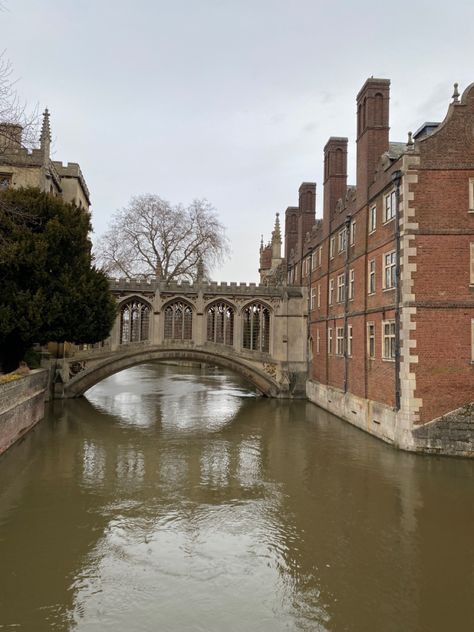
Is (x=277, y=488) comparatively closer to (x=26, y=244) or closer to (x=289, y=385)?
(x=26, y=244)

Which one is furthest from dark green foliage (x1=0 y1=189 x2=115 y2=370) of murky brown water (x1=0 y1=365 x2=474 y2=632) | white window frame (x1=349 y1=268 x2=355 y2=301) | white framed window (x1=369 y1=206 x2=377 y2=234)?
white framed window (x1=369 y1=206 x2=377 y2=234)

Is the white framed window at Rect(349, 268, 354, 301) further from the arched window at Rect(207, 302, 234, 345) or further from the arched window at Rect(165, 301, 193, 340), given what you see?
the arched window at Rect(165, 301, 193, 340)

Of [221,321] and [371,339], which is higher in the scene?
[221,321]

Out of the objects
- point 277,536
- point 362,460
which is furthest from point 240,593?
point 362,460

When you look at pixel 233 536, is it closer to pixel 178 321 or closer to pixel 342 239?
pixel 342 239

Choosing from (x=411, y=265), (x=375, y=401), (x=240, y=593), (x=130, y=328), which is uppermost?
(x=411, y=265)

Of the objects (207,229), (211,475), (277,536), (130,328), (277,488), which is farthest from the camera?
(207,229)

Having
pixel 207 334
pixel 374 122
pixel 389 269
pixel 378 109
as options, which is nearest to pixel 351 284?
pixel 389 269

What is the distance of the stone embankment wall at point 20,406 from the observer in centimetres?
1420

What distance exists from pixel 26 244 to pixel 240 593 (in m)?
15.8

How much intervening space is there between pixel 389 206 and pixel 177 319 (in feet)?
51.2

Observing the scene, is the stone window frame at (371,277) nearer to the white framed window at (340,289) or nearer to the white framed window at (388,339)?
the white framed window at (388,339)

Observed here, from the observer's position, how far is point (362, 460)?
14.8m

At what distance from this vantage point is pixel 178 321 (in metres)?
29.1
